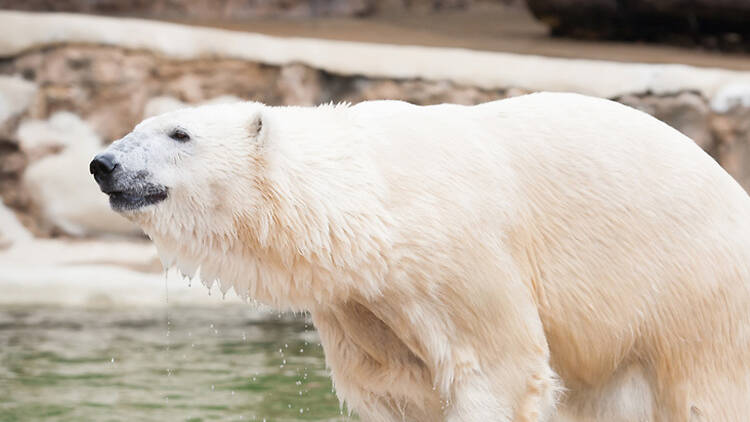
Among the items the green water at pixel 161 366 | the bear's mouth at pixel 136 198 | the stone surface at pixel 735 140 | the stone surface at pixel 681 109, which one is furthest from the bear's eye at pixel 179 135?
the stone surface at pixel 735 140

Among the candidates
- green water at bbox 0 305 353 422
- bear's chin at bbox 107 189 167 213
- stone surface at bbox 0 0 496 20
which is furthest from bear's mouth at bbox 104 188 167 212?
stone surface at bbox 0 0 496 20

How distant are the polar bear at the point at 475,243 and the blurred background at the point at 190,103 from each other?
1367mm

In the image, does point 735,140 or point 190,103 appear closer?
point 735,140

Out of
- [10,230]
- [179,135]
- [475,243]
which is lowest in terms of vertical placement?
[10,230]

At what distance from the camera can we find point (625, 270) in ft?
8.43

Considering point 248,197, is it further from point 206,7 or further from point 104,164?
point 206,7

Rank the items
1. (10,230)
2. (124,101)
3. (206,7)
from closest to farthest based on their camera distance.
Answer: (10,230) < (124,101) < (206,7)

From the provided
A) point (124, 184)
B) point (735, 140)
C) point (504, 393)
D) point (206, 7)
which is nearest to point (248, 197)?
point (124, 184)

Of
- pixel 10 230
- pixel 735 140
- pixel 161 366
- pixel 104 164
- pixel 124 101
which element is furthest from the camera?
pixel 124 101

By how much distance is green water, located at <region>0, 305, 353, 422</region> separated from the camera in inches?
151

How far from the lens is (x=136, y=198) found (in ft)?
7.48

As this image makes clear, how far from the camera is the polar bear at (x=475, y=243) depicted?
2307mm

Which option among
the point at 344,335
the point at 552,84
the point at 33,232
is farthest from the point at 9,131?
the point at 344,335

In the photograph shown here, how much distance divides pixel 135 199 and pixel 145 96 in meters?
3.88
